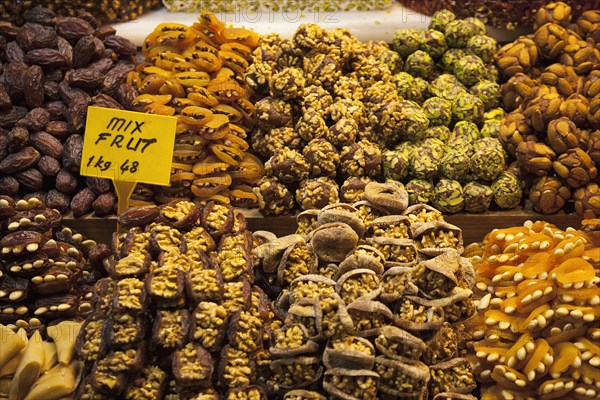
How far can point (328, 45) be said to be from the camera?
1.96 meters

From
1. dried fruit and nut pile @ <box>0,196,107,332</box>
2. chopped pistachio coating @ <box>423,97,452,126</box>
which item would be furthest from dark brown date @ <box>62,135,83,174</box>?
chopped pistachio coating @ <box>423,97,452,126</box>

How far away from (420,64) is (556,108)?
1.66 ft

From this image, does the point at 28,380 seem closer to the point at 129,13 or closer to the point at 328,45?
the point at 328,45

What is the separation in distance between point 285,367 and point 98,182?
3.15 feet

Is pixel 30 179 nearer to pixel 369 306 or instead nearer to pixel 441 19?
pixel 369 306

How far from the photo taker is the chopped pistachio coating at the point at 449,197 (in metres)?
1.84

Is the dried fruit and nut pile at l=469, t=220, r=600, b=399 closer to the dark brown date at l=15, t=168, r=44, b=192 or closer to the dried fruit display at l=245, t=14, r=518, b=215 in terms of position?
the dried fruit display at l=245, t=14, r=518, b=215

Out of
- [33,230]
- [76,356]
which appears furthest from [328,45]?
[76,356]

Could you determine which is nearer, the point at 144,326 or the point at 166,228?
the point at 144,326

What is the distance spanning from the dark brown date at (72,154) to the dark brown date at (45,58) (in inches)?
11.1

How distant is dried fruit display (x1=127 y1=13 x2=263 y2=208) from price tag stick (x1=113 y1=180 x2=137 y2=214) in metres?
0.06

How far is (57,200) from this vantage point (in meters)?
1.83

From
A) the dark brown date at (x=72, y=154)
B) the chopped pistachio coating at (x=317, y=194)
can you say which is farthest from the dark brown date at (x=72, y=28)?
the chopped pistachio coating at (x=317, y=194)

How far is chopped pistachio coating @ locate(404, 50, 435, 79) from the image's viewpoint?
213 centimetres
